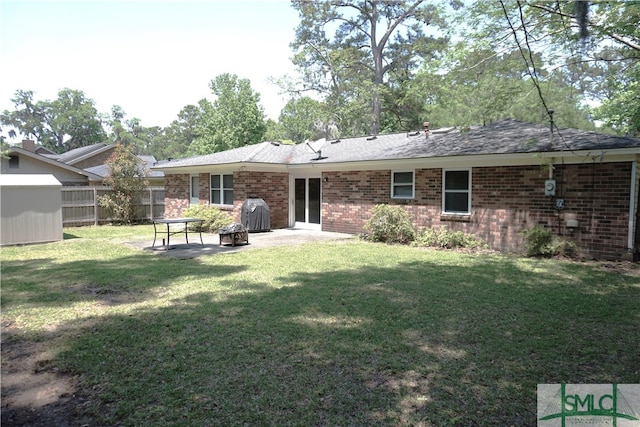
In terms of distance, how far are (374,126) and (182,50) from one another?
2322 cm

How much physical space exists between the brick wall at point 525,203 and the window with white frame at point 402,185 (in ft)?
0.60

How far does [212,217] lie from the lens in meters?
15.7

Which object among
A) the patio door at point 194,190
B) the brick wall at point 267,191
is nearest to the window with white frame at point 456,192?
the brick wall at point 267,191

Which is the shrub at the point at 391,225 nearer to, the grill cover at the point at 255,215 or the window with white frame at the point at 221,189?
the grill cover at the point at 255,215

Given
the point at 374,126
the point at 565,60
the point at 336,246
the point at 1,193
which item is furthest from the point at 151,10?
the point at 374,126

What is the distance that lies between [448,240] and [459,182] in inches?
69.8

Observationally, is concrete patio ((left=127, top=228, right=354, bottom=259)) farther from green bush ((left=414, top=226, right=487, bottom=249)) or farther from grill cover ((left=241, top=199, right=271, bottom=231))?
green bush ((left=414, top=226, right=487, bottom=249))

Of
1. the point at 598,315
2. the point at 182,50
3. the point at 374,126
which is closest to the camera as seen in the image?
the point at 598,315

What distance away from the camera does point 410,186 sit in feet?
42.7

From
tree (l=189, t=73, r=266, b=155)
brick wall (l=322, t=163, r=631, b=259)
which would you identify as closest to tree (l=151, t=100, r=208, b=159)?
tree (l=189, t=73, r=266, b=155)

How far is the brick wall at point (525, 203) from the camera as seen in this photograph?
30.5 feet

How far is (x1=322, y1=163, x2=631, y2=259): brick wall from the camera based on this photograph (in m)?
9.28

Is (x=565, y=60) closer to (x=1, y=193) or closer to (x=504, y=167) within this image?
(x=504, y=167)

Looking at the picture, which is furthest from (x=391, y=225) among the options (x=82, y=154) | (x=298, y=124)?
(x=298, y=124)
